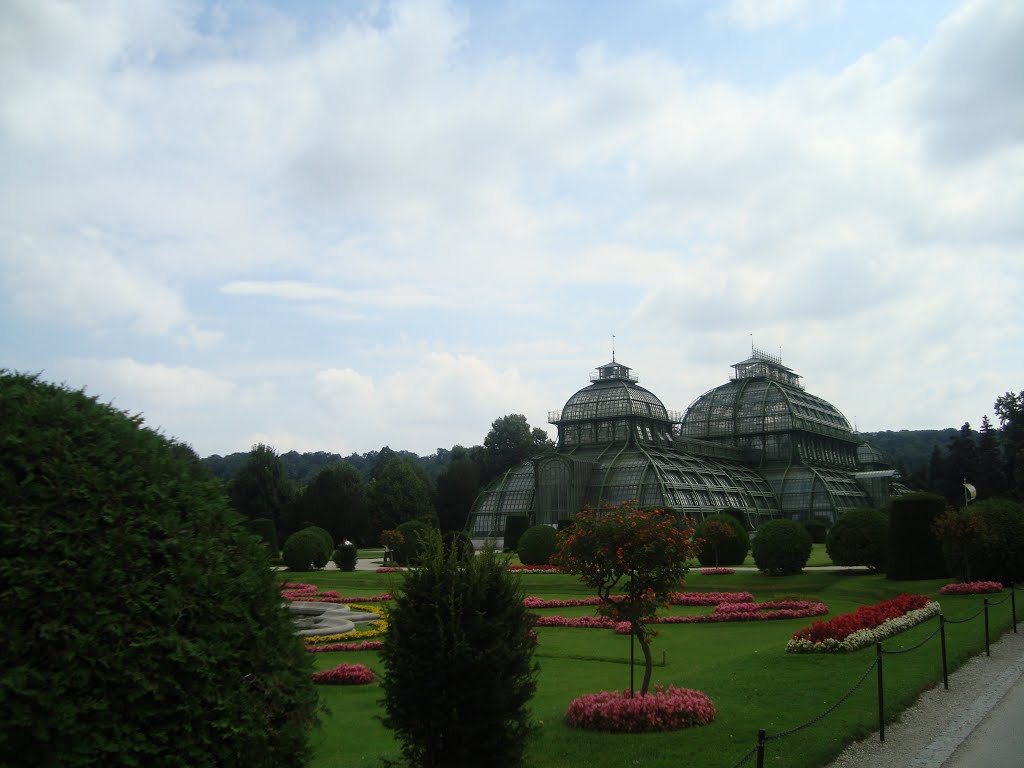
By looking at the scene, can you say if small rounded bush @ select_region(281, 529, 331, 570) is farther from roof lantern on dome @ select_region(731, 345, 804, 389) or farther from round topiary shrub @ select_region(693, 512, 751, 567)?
roof lantern on dome @ select_region(731, 345, 804, 389)

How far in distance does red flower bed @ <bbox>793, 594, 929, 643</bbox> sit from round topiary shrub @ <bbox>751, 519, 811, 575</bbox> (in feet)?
38.0

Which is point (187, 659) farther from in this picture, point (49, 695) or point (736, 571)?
point (736, 571)

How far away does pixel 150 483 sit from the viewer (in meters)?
4.67

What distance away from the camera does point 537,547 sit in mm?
41312

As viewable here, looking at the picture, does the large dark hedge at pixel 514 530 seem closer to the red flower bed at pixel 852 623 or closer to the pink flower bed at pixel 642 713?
the red flower bed at pixel 852 623

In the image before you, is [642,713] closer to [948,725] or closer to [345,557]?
[948,725]

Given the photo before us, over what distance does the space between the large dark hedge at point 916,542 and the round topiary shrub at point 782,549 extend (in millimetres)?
3505

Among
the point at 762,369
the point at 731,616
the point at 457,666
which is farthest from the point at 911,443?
the point at 457,666

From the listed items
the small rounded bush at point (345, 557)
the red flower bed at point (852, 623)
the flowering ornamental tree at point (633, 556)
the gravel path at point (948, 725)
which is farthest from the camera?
the small rounded bush at point (345, 557)

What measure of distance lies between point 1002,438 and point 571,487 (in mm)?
32690

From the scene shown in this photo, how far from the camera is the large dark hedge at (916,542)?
29109 mm

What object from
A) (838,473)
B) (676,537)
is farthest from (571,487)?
(676,537)

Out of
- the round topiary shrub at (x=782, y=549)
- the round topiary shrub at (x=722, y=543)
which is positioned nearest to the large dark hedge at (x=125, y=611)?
the round topiary shrub at (x=782, y=549)

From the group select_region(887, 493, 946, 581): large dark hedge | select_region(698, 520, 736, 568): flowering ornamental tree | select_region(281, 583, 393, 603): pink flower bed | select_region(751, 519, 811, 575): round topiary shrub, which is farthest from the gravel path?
select_region(698, 520, 736, 568): flowering ornamental tree
